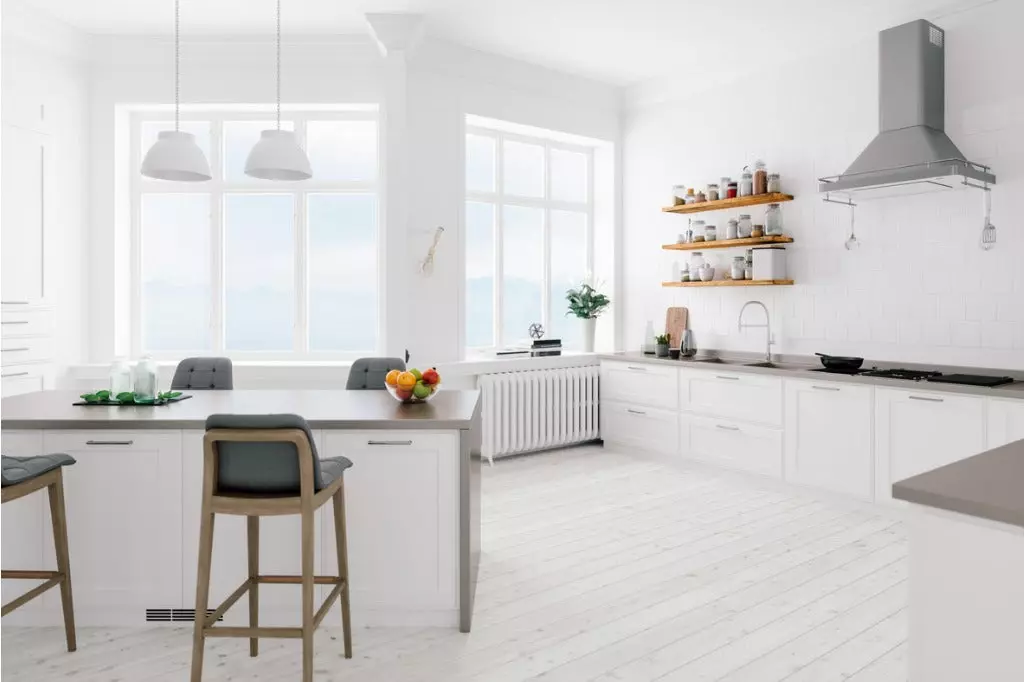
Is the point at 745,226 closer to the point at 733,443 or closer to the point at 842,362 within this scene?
the point at 842,362

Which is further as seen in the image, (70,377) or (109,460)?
(70,377)

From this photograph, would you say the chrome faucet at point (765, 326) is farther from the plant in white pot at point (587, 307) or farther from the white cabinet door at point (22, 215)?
the white cabinet door at point (22, 215)

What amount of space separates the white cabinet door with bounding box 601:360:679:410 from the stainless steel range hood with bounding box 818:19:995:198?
6.25ft

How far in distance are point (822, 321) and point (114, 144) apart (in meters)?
5.50

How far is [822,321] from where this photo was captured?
532cm

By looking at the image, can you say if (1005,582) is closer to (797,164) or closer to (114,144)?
(797,164)

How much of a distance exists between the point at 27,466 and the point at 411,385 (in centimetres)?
148

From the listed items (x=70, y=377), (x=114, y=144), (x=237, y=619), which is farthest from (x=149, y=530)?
(x=114, y=144)

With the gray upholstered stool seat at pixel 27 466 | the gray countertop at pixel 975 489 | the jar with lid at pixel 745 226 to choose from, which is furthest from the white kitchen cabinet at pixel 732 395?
the gray upholstered stool seat at pixel 27 466

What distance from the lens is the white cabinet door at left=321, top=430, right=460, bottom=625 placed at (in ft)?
9.44

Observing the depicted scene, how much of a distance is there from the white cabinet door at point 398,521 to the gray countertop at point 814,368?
2934 millimetres

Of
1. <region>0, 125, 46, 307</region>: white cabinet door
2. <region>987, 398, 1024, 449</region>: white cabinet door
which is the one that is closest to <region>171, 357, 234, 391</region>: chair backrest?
<region>0, 125, 46, 307</region>: white cabinet door

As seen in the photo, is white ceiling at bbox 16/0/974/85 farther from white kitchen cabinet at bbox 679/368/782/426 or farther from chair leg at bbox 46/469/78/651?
chair leg at bbox 46/469/78/651

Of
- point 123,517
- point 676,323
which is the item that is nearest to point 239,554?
point 123,517
